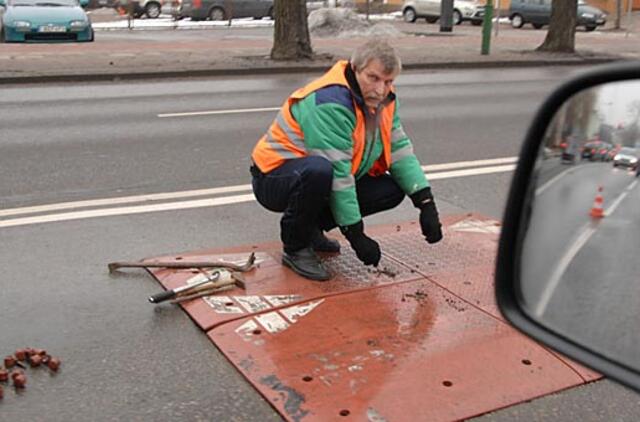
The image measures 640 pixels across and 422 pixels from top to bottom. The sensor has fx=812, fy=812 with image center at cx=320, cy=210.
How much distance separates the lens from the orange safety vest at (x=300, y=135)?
13.6ft

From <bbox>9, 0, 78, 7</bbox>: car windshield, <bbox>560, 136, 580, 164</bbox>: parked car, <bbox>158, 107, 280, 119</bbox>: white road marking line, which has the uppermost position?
<bbox>560, 136, 580, 164</bbox>: parked car

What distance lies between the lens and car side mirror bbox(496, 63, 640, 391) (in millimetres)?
1510


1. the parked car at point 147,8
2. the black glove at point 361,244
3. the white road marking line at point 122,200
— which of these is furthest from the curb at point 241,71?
the parked car at point 147,8

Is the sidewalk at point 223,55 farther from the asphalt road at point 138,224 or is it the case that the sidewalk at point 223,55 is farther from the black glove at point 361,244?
the black glove at point 361,244

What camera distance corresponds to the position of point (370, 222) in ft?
18.1

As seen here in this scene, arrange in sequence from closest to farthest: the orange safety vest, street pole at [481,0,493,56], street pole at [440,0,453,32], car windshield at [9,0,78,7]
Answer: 1. the orange safety vest
2. car windshield at [9,0,78,7]
3. street pole at [481,0,493,56]
4. street pole at [440,0,453,32]

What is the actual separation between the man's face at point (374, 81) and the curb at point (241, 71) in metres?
10.1

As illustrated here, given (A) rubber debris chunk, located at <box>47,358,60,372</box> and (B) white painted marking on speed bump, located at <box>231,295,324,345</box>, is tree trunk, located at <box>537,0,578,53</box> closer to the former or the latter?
(B) white painted marking on speed bump, located at <box>231,295,324,345</box>

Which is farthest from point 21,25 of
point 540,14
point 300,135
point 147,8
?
point 540,14

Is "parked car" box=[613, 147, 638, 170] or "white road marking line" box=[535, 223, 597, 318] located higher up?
"parked car" box=[613, 147, 638, 170]

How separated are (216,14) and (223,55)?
15918mm

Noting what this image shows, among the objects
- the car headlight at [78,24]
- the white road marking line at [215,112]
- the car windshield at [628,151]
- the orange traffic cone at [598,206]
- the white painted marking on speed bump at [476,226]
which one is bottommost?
the white road marking line at [215,112]

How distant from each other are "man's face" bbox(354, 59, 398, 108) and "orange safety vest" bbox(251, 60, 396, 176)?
0.25 feet

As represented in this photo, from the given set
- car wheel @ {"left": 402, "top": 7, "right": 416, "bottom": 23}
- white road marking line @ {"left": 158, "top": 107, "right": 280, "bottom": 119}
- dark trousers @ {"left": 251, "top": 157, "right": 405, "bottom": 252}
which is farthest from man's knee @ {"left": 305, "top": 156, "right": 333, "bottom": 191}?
car wheel @ {"left": 402, "top": 7, "right": 416, "bottom": 23}
